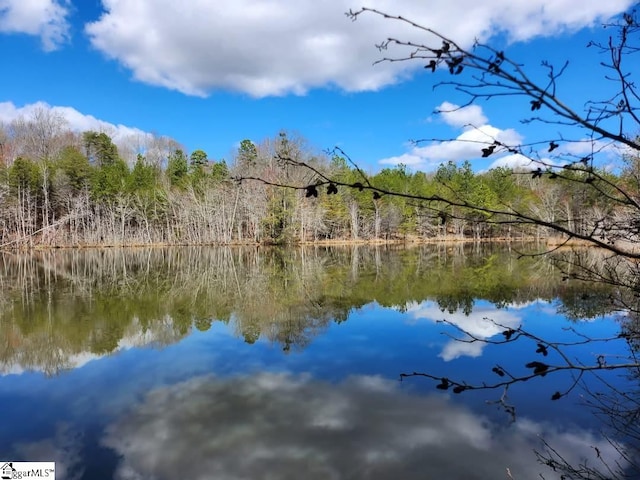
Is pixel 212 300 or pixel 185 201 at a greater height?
pixel 185 201

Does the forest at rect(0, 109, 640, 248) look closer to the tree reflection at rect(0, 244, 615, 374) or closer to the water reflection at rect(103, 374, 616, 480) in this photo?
the tree reflection at rect(0, 244, 615, 374)

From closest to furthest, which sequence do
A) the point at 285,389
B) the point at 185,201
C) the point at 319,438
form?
the point at 319,438 < the point at 285,389 < the point at 185,201

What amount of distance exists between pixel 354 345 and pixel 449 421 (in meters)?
3.56

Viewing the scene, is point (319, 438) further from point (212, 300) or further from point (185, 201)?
point (185, 201)

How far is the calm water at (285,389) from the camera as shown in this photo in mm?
4512

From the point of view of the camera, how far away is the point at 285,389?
6430 mm

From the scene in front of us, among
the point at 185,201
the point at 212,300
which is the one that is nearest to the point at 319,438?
the point at 212,300

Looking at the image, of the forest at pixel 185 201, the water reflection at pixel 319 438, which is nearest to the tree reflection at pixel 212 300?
the water reflection at pixel 319 438

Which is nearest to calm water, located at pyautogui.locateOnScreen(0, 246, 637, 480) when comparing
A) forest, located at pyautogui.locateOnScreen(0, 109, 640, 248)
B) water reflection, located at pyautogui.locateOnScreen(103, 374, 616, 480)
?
water reflection, located at pyautogui.locateOnScreen(103, 374, 616, 480)

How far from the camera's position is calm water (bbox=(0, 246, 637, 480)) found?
14.8 ft

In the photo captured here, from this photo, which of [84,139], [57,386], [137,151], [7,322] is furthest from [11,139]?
[57,386]

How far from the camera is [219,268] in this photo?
24.2 metres

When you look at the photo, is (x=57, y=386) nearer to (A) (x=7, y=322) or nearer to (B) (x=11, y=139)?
(A) (x=7, y=322)

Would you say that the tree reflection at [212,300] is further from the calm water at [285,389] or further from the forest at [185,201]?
the forest at [185,201]
